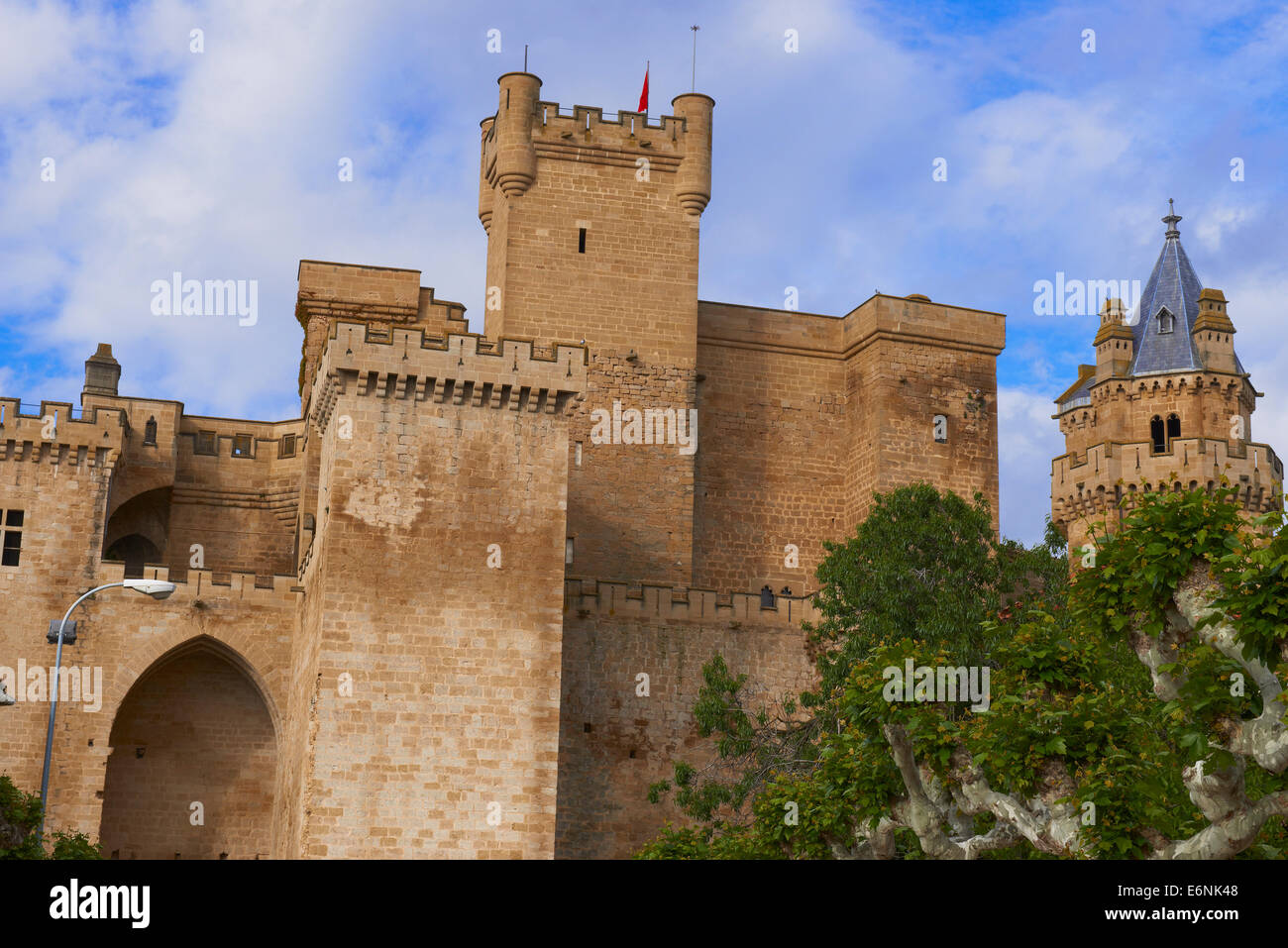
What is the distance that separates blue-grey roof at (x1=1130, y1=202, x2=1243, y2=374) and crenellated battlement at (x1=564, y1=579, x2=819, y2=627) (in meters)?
29.1

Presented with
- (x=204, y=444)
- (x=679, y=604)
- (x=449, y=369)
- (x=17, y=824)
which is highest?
(x=204, y=444)

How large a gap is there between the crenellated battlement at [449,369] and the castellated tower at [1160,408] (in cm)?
2218

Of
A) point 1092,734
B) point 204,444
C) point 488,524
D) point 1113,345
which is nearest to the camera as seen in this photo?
point 1092,734

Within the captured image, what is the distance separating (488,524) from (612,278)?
10986 millimetres

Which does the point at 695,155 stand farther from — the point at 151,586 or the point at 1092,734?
the point at 1092,734

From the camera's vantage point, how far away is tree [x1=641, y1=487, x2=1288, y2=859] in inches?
698

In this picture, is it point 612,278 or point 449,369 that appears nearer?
point 449,369

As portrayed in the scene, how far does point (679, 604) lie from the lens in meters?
36.8

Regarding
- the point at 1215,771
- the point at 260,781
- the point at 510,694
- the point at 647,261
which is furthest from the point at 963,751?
the point at 647,261

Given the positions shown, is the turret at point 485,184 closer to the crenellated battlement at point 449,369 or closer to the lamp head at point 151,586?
the crenellated battlement at point 449,369

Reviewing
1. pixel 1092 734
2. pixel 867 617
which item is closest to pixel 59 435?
pixel 867 617

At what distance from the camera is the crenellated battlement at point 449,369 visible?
106ft
